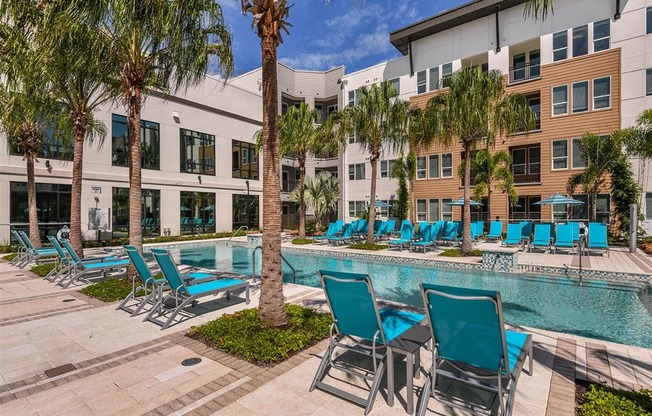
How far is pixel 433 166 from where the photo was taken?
2472 centimetres

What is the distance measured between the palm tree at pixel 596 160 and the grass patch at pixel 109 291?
2052 cm

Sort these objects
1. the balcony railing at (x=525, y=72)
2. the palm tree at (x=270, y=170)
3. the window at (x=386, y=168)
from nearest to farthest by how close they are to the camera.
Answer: the palm tree at (x=270, y=170), the balcony railing at (x=525, y=72), the window at (x=386, y=168)

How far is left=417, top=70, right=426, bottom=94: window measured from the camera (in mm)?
25141

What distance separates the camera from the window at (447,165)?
23.8m

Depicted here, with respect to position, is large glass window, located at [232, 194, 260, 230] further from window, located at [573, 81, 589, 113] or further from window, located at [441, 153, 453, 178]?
window, located at [573, 81, 589, 113]

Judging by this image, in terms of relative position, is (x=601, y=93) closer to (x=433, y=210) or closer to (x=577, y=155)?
(x=577, y=155)

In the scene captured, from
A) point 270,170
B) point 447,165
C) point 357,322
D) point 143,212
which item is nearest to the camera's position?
point 357,322

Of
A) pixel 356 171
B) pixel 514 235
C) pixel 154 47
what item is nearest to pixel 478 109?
pixel 514 235

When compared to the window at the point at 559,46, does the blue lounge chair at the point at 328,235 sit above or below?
below

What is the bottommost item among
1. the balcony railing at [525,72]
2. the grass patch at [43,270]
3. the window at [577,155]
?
the grass patch at [43,270]

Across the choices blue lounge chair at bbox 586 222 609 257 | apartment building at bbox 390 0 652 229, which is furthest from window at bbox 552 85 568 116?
blue lounge chair at bbox 586 222 609 257

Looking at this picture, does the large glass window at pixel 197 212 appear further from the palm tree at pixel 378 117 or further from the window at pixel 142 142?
the palm tree at pixel 378 117

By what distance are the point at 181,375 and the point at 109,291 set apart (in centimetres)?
481

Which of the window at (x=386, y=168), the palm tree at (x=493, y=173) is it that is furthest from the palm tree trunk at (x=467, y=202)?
the window at (x=386, y=168)
